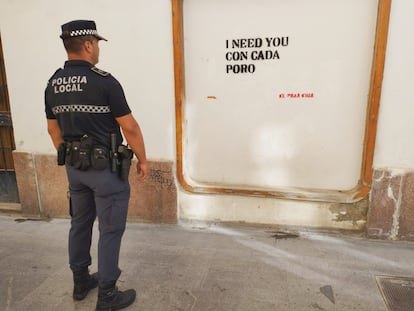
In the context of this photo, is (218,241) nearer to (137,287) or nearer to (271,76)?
(137,287)

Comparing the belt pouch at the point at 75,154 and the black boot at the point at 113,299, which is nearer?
the belt pouch at the point at 75,154

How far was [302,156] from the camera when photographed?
11.4 ft

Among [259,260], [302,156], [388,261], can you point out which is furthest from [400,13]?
[259,260]

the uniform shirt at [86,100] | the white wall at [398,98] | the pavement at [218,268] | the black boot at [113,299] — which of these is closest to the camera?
the uniform shirt at [86,100]

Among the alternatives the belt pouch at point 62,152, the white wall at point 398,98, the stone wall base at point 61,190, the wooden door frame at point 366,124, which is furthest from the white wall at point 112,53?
the white wall at point 398,98

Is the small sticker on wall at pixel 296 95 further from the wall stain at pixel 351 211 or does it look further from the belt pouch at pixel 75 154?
the belt pouch at pixel 75 154

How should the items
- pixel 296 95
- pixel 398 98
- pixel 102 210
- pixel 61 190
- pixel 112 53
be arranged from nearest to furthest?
pixel 102 210
pixel 398 98
pixel 296 95
pixel 112 53
pixel 61 190

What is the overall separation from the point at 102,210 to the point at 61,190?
2028 millimetres

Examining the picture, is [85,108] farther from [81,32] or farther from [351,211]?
[351,211]

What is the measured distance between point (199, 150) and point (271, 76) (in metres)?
1.12

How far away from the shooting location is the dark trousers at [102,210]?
2252mm

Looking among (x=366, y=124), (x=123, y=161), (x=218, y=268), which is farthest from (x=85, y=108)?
(x=366, y=124)

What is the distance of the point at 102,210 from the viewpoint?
228cm

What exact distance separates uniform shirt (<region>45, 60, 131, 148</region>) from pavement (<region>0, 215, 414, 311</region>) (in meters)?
1.31
